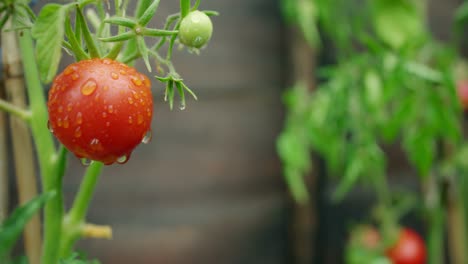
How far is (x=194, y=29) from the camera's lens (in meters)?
0.29

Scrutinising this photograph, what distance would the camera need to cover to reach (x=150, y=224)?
1.12 metres

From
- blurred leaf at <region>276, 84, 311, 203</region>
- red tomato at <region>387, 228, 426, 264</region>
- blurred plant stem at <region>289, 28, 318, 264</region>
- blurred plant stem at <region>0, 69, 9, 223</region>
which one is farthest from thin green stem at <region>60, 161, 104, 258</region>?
blurred plant stem at <region>289, 28, 318, 264</region>

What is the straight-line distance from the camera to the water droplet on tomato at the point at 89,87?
297mm

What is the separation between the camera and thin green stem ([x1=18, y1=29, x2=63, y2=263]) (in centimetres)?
40

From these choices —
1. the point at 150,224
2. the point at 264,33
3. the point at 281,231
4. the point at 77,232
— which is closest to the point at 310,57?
the point at 264,33

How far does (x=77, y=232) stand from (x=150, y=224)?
0.70 m

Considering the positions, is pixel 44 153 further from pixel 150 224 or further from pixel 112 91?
pixel 150 224

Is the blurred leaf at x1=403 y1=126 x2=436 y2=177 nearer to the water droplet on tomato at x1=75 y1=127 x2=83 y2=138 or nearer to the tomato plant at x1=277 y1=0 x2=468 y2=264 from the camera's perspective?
the tomato plant at x1=277 y1=0 x2=468 y2=264

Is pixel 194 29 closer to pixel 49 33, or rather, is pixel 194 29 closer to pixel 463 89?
pixel 49 33

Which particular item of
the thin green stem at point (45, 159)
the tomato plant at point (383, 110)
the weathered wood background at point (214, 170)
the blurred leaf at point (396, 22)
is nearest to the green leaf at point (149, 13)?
the thin green stem at point (45, 159)

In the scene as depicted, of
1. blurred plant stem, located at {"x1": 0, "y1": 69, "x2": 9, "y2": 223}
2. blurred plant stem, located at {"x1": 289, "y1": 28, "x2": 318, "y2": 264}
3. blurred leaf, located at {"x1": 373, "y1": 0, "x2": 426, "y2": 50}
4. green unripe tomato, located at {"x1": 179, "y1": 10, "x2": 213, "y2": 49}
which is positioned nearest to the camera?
green unripe tomato, located at {"x1": 179, "y1": 10, "x2": 213, "y2": 49}

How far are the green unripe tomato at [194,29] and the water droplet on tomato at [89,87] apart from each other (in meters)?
0.05

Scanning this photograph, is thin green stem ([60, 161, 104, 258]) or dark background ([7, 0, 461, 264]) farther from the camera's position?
dark background ([7, 0, 461, 264])

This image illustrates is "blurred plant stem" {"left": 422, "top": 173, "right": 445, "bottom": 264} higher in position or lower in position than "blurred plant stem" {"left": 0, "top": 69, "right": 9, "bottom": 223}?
lower
